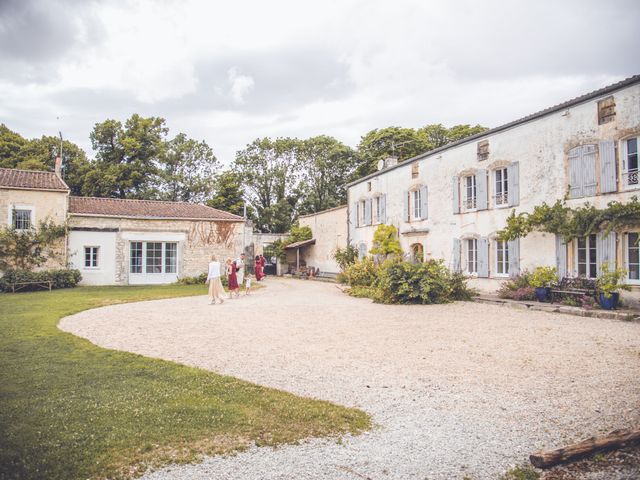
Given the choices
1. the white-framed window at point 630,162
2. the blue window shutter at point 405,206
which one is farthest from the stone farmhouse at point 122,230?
the white-framed window at point 630,162

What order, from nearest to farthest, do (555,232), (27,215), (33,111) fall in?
1. (33,111)
2. (555,232)
3. (27,215)

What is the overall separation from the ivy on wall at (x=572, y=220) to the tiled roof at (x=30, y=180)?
18796mm

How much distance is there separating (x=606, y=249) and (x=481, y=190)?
193 inches

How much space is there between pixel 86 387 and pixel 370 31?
9990 millimetres

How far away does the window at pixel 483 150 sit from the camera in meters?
15.6

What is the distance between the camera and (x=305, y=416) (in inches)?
168

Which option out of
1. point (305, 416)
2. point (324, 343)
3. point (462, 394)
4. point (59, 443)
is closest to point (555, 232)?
point (324, 343)

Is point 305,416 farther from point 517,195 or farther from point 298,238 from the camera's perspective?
point 298,238

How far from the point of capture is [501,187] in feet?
50.0

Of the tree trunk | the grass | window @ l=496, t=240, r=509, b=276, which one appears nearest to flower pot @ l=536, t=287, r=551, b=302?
window @ l=496, t=240, r=509, b=276

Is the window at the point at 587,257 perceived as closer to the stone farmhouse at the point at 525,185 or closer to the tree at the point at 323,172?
the stone farmhouse at the point at 525,185

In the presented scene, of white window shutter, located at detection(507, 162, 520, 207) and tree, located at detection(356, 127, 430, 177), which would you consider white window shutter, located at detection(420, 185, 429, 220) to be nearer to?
white window shutter, located at detection(507, 162, 520, 207)

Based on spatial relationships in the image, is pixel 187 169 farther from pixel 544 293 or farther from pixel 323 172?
pixel 544 293

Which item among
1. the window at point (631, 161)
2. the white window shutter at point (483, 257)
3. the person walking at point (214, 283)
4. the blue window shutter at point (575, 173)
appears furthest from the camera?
the white window shutter at point (483, 257)
